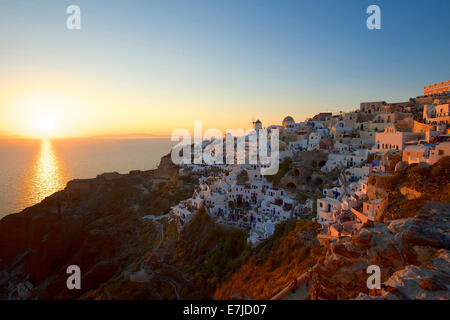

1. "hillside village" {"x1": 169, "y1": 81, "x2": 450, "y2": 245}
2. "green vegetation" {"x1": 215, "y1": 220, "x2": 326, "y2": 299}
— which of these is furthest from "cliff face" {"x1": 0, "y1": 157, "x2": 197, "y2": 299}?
"green vegetation" {"x1": 215, "y1": 220, "x2": 326, "y2": 299}

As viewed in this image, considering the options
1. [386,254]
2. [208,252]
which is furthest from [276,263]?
[386,254]

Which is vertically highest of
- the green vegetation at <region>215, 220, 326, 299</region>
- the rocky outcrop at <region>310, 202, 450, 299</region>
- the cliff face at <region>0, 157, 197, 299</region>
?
the rocky outcrop at <region>310, 202, 450, 299</region>

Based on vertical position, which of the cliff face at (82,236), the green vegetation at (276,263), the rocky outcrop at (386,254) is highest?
the rocky outcrop at (386,254)

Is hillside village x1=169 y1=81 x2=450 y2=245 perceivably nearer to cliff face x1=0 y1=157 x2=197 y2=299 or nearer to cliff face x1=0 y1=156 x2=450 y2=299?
cliff face x1=0 y1=156 x2=450 y2=299

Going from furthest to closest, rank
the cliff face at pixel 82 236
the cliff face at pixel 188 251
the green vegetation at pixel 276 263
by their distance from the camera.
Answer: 1. the cliff face at pixel 82 236
2. the green vegetation at pixel 276 263
3. the cliff face at pixel 188 251

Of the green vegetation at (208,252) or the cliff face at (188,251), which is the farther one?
the green vegetation at (208,252)

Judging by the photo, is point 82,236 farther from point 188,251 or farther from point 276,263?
point 276,263

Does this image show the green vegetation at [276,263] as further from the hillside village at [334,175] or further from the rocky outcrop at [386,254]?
the rocky outcrop at [386,254]

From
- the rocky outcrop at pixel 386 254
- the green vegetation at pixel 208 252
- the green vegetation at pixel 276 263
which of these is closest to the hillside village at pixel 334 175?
the green vegetation at pixel 208 252
